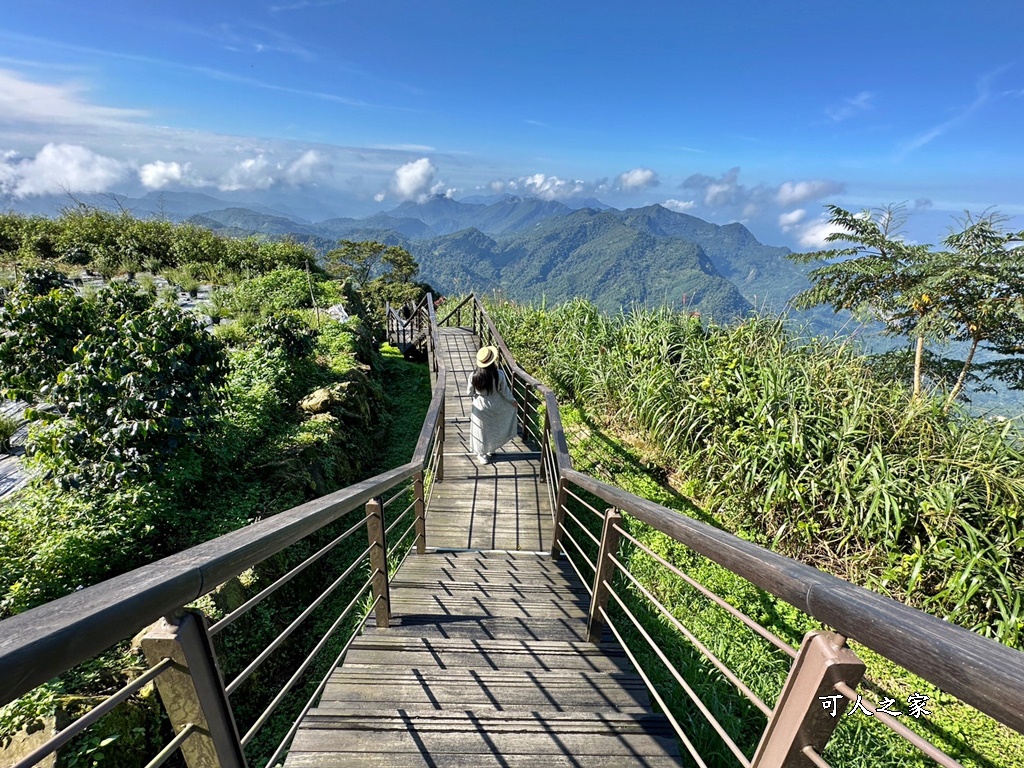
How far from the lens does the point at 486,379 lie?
5.12 metres

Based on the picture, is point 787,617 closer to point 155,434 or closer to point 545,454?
point 545,454

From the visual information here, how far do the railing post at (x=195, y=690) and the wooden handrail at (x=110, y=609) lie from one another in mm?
64

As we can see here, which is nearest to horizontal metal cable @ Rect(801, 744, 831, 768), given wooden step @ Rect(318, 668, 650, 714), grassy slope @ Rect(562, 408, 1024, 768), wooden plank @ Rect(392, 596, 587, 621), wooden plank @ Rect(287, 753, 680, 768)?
wooden plank @ Rect(287, 753, 680, 768)

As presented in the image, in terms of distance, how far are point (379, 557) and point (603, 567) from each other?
1.24m

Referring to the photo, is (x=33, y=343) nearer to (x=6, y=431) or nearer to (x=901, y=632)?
(x=6, y=431)

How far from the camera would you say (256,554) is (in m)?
1.30

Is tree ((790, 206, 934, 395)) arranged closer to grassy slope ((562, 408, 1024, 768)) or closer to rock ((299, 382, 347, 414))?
grassy slope ((562, 408, 1024, 768))

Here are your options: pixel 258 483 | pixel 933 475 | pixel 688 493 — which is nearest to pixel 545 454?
pixel 688 493

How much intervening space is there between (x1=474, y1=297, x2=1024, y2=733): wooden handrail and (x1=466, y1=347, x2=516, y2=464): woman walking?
148 inches

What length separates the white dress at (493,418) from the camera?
5.30 metres

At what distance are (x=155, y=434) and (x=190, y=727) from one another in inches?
129

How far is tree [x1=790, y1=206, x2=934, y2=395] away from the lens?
7379 mm

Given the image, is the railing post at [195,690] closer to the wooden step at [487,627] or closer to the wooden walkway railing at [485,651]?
the wooden walkway railing at [485,651]

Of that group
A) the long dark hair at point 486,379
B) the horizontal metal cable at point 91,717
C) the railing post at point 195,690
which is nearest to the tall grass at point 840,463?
the long dark hair at point 486,379
